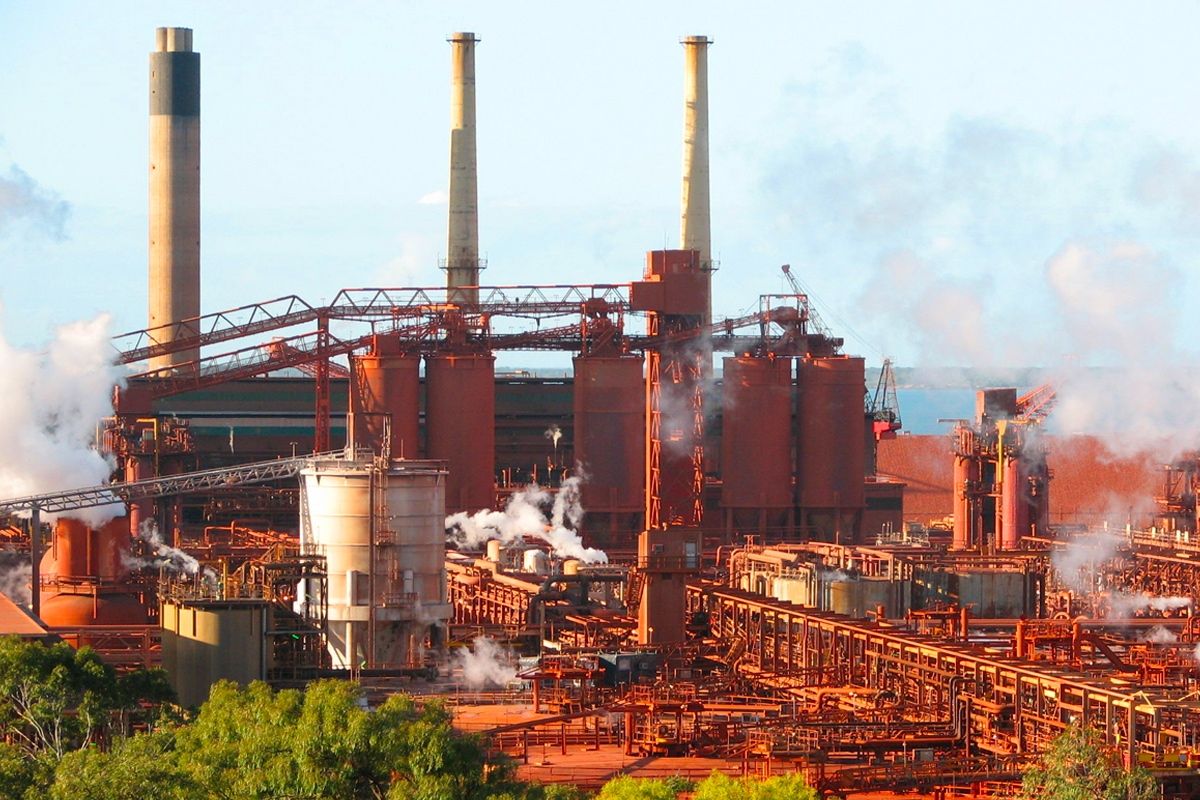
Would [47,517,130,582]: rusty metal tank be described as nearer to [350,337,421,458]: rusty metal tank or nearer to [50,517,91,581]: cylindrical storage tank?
[50,517,91,581]: cylindrical storage tank

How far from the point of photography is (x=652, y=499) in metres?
72.5

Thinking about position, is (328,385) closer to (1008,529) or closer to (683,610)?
(1008,529)

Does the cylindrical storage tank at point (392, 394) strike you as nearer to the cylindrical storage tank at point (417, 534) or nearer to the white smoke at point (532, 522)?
the white smoke at point (532, 522)

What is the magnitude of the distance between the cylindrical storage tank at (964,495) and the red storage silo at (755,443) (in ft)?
28.1

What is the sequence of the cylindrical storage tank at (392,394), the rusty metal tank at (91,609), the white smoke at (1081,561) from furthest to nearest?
1. the cylindrical storage tank at (392,394)
2. the white smoke at (1081,561)
3. the rusty metal tank at (91,609)

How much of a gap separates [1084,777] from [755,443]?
46.1m

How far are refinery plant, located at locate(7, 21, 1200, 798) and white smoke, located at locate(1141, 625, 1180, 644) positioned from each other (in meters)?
0.14

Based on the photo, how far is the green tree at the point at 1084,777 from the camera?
30188mm

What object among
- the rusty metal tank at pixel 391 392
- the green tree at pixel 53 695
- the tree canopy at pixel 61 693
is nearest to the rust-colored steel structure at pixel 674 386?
the rusty metal tank at pixel 391 392

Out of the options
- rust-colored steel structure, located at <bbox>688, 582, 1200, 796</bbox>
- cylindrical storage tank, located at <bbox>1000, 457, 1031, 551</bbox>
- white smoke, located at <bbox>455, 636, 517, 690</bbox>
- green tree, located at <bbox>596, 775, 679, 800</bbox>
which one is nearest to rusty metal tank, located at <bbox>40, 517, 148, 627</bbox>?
white smoke, located at <bbox>455, 636, 517, 690</bbox>

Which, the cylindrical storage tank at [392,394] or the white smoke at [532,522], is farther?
the cylindrical storage tank at [392,394]

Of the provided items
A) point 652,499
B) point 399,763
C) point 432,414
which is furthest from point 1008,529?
point 399,763

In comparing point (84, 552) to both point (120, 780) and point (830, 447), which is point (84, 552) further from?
point (120, 780)

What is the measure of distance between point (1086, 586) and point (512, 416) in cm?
2715
